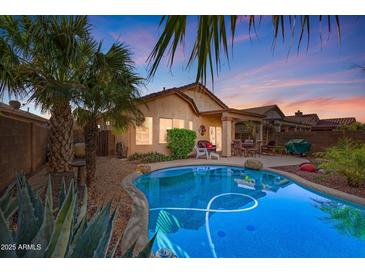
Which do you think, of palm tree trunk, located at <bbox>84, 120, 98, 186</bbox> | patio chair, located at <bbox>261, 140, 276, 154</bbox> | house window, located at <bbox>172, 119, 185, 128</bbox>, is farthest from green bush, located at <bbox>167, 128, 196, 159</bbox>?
palm tree trunk, located at <bbox>84, 120, 98, 186</bbox>

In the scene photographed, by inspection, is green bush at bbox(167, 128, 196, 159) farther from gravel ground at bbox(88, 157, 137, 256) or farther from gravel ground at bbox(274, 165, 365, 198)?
gravel ground at bbox(274, 165, 365, 198)

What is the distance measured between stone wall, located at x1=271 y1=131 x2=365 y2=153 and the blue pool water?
329cm

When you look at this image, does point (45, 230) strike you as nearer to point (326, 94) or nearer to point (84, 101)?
point (84, 101)

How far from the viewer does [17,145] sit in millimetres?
4168

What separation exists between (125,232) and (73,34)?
3.34 metres

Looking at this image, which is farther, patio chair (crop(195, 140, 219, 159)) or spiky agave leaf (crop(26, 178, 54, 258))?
patio chair (crop(195, 140, 219, 159))

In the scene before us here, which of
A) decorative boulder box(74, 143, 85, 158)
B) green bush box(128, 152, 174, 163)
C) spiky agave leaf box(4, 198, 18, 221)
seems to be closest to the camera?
spiky agave leaf box(4, 198, 18, 221)

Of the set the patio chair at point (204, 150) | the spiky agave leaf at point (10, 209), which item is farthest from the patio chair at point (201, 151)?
the spiky agave leaf at point (10, 209)

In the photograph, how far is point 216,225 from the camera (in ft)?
12.1

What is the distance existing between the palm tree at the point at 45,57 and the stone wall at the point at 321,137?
30.3ft

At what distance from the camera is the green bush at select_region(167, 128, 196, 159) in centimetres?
1159

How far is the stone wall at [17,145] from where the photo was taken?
3.27 meters

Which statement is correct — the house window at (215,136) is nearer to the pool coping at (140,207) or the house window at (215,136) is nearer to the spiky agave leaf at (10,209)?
the pool coping at (140,207)

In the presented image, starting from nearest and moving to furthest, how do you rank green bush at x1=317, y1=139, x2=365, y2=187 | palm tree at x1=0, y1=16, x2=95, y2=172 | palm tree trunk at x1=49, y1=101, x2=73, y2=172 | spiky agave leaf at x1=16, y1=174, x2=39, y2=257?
spiky agave leaf at x1=16, y1=174, x2=39, y2=257 < palm tree at x1=0, y1=16, x2=95, y2=172 < palm tree trunk at x1=49, y1=101, x2=73, y2=172 < green bush at x1=317, y1=139, x2=365, y2=187
